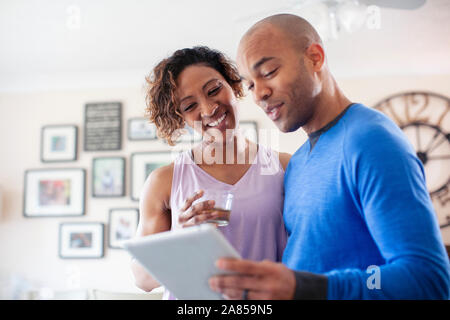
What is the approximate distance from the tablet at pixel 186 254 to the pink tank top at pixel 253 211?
0.96 ft

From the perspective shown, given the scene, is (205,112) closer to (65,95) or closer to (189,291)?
(189,291)

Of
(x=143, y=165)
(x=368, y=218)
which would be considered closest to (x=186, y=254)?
(x=368, y=218)

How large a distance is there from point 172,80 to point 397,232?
63 centimetres

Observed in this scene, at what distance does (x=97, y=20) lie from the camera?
1.91m

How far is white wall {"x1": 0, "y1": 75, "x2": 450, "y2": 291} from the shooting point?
96.6 inches

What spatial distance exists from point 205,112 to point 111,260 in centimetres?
198

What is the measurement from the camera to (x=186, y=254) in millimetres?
463

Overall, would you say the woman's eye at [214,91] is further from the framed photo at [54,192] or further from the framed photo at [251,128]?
the framed photo at [54,192]

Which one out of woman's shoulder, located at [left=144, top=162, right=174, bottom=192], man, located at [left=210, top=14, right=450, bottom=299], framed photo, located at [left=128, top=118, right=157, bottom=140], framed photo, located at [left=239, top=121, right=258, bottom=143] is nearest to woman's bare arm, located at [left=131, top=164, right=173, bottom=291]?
woman's shoulder, located at [left=144, top=162, right=174, bottom=192]

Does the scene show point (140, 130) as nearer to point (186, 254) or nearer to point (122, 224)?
point (122, 224)

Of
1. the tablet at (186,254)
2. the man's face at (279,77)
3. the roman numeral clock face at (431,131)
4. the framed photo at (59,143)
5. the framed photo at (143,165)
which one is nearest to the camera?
the tablet at (186,254)

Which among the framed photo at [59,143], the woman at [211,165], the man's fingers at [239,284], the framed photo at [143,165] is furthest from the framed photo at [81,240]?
the man's fingers at [239,284]

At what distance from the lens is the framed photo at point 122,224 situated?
2549 mm

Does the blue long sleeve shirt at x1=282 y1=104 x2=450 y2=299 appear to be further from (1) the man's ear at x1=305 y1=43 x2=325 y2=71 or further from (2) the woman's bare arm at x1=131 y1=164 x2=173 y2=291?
(2) the woman's bare arm at x1=131 y1=164 x2=173 y2=291
